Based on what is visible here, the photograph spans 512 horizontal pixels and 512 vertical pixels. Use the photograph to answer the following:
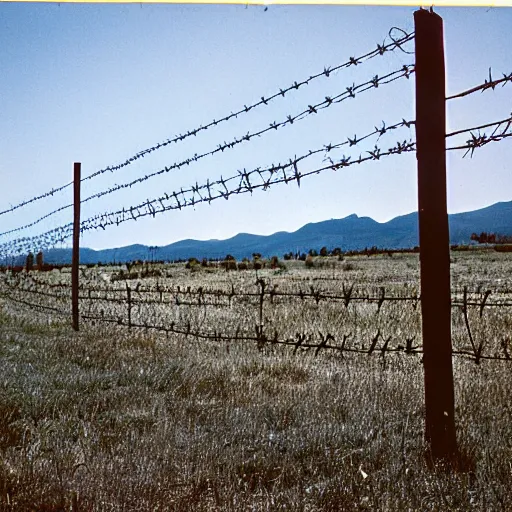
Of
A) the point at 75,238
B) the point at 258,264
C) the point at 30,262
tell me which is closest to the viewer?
the point at 75,238

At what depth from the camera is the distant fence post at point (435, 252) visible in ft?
11.8

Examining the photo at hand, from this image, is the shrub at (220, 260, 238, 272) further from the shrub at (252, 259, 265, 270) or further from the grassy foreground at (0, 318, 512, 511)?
the grassy foreground at (0, 318, 512, 511)

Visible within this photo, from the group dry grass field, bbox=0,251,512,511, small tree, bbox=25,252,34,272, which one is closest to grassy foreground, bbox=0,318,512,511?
dry grass field, bbox=0,251,512,511

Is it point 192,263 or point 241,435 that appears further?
point 192,263

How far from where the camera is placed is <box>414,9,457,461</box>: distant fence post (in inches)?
142

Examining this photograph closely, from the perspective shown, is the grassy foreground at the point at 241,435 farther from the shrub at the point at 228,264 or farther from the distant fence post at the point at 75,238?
the shrub at the point at 228,264

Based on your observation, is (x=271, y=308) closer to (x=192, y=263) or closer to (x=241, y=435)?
(x=241, y=435)

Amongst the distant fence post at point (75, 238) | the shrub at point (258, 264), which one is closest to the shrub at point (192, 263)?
the shrub at point (258, 264)

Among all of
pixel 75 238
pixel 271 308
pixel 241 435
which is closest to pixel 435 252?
pixel 241 435

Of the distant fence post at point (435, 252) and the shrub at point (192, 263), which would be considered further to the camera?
the shrub at point (192, 263)

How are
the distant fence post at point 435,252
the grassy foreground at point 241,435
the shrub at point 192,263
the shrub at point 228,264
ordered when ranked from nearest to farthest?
the grassy foreground at point 241,435, the distant fence post at point 435,252, the shrub at point 228,264, the shrub at point 192,263

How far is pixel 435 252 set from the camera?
142 inches

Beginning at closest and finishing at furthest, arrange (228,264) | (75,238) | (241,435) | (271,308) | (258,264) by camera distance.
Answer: (241,435) → (75,238) → (271,308) → (258,264) → (228,264)

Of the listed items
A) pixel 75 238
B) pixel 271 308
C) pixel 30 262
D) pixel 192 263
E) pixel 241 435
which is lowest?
pixel 241 435
